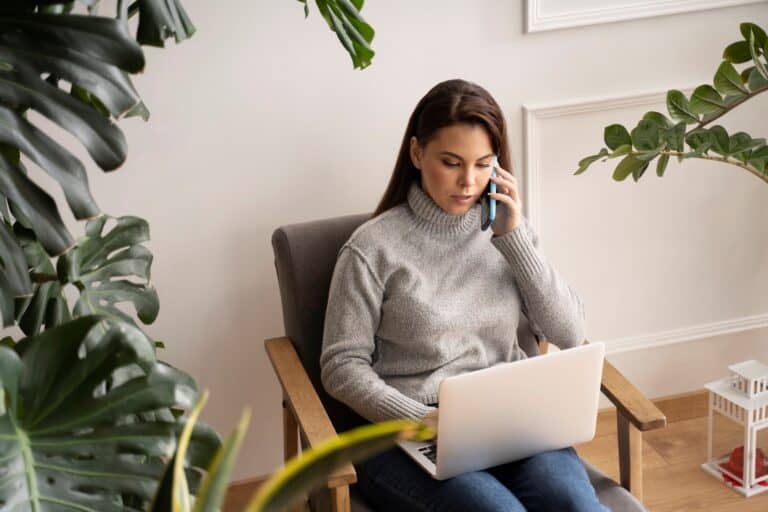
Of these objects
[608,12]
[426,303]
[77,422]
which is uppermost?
[608,12]

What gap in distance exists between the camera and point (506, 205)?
7.07ft

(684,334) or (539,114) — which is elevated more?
(539,114)

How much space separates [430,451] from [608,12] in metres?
1.17

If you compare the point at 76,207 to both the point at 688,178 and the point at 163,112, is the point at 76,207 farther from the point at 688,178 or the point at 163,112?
the point at 688,178

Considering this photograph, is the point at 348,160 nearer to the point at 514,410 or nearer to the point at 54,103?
the point at 514,410

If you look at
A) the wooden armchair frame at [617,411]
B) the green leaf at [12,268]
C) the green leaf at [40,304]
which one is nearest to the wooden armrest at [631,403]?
the wooden armchair frame at [617,411]

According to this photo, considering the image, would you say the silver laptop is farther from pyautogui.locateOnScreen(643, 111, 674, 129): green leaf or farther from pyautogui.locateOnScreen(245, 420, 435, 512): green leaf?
pyautogui.locateOnScreen(245, 420, 435, 512): green leaf

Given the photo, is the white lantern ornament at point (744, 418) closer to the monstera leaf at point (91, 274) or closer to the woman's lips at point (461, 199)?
the woman's lips at point (461, 199)

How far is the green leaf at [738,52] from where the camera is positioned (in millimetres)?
2254

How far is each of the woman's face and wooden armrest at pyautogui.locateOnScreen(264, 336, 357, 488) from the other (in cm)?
44

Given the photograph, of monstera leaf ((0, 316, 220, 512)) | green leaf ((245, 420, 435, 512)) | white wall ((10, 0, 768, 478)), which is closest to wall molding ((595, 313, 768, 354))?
white wall ((10, 0, 768, 478))

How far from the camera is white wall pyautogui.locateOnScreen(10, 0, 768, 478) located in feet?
7.76

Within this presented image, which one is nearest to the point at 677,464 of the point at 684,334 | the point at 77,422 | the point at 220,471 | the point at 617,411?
the point at 684,334

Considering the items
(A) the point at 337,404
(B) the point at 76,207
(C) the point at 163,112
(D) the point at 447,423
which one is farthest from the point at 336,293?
(B) the point at 76,207
